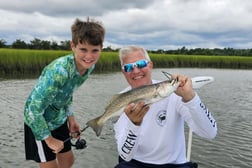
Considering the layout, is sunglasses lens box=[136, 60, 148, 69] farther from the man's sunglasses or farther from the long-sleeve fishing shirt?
the long-sleeve fishing shirt

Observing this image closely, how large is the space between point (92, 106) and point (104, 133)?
424 cm

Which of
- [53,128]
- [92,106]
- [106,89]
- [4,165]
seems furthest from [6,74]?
[53,128]

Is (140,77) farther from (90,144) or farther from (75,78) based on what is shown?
(90,144)

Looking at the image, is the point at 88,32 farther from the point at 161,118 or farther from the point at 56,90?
the point at 161,118

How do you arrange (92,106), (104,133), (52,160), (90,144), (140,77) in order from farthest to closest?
(92,106)
(104,133)
(90,144)
(52,160)
(140,77)

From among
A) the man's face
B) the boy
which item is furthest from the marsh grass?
the man's face

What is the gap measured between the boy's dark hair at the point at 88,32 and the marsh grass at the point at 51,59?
23261mm

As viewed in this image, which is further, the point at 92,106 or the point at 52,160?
the point at 92,106

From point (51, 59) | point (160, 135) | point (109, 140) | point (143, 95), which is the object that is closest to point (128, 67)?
point (143, 95)

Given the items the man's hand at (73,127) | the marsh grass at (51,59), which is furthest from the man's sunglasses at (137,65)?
the marsh grass at (51,59)

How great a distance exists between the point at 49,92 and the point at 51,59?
2625 centimetres

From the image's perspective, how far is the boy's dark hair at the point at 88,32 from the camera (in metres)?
3.42

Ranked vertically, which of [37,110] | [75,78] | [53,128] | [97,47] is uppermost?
[97,47]

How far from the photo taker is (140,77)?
3197mm
